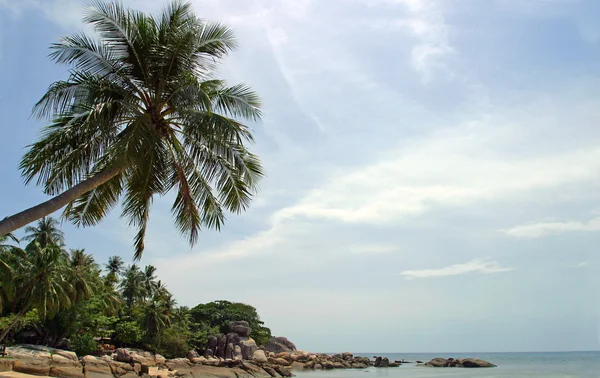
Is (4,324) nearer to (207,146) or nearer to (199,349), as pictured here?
(199,349)

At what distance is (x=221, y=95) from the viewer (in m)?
10.5

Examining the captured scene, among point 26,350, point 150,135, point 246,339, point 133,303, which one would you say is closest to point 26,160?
point 150,135

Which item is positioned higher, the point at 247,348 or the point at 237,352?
the point at 247,348

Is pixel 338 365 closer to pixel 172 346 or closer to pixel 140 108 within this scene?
pixel 172 346

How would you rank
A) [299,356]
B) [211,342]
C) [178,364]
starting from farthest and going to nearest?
[299,356]
[211,342]
[178,364]

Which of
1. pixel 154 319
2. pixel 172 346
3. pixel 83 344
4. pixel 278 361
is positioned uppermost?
pixel 154 319

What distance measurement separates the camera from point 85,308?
116ft

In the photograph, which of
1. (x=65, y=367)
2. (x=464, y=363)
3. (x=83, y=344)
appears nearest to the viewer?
(x=65, y=367)

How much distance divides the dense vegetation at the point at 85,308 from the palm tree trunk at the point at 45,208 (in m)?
18.2

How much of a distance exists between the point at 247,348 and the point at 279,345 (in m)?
10.0

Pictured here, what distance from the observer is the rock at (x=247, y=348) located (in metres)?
44.8

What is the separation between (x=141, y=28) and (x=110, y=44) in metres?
0.71

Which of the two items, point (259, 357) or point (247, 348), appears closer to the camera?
point (259, 357)

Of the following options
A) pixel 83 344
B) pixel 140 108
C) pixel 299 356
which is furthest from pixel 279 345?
pixel 140 108
